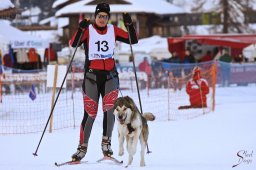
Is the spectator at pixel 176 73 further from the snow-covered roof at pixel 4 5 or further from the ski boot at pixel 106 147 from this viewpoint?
the ski boot at pixel 106 147

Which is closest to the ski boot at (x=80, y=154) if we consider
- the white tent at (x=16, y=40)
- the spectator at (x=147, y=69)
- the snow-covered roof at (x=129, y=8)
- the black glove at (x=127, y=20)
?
the black glove at (x=127, y=20)

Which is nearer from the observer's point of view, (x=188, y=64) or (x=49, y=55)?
(x=188, y=64)

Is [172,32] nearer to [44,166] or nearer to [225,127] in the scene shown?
[225,127]

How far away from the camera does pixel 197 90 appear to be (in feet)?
57.6

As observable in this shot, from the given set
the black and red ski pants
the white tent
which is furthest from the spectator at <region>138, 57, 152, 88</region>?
the black and red ski pants

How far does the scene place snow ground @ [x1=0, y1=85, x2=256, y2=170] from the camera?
8195 millimetres

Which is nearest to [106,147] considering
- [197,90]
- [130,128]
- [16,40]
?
[130,128]

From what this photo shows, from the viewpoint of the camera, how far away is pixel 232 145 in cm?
1010

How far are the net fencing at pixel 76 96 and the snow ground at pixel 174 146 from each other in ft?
4.67

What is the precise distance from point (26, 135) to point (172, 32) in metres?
56.7

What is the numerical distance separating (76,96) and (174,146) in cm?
1121

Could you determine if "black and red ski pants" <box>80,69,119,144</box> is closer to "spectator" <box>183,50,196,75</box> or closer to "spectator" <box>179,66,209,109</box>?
"spectator" <box>179,66,209,109</box>

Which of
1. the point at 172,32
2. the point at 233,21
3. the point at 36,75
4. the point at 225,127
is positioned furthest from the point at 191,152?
the point at 172,32

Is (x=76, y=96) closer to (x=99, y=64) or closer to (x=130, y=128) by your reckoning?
(x=99, y=64)
